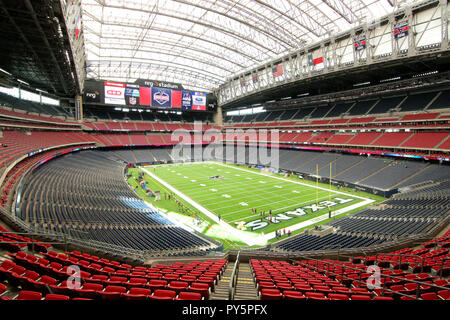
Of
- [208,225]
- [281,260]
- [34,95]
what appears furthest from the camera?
[34,95]

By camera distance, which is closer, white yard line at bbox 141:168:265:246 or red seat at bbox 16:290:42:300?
red seat at bbox 16:290:42:300

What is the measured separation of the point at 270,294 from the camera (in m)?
5.28

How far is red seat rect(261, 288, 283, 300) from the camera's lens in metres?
5.10

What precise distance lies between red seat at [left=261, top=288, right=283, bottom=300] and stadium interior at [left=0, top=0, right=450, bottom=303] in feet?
0.15

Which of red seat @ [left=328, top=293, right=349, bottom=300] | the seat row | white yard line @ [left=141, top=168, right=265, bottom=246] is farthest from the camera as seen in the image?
white yard line @ [left=141, top=168, right=265, bottom=246]

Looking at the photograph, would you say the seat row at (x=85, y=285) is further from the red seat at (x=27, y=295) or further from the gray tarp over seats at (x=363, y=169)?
the gray tarp over seats at (x=363, y=169)

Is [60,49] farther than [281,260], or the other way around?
[60,49]

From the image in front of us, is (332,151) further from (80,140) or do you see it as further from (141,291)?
(80,140)

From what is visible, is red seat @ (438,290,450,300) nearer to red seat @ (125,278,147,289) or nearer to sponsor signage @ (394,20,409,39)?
red seat @ (125,278,147,289)

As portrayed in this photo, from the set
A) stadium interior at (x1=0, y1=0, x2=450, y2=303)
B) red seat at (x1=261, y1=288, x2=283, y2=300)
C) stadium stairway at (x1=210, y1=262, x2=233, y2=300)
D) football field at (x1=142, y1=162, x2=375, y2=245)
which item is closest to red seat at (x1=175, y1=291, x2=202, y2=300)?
stadium interior at (x1=0, y1=0, x2=450, y2=303)

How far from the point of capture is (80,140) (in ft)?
153
